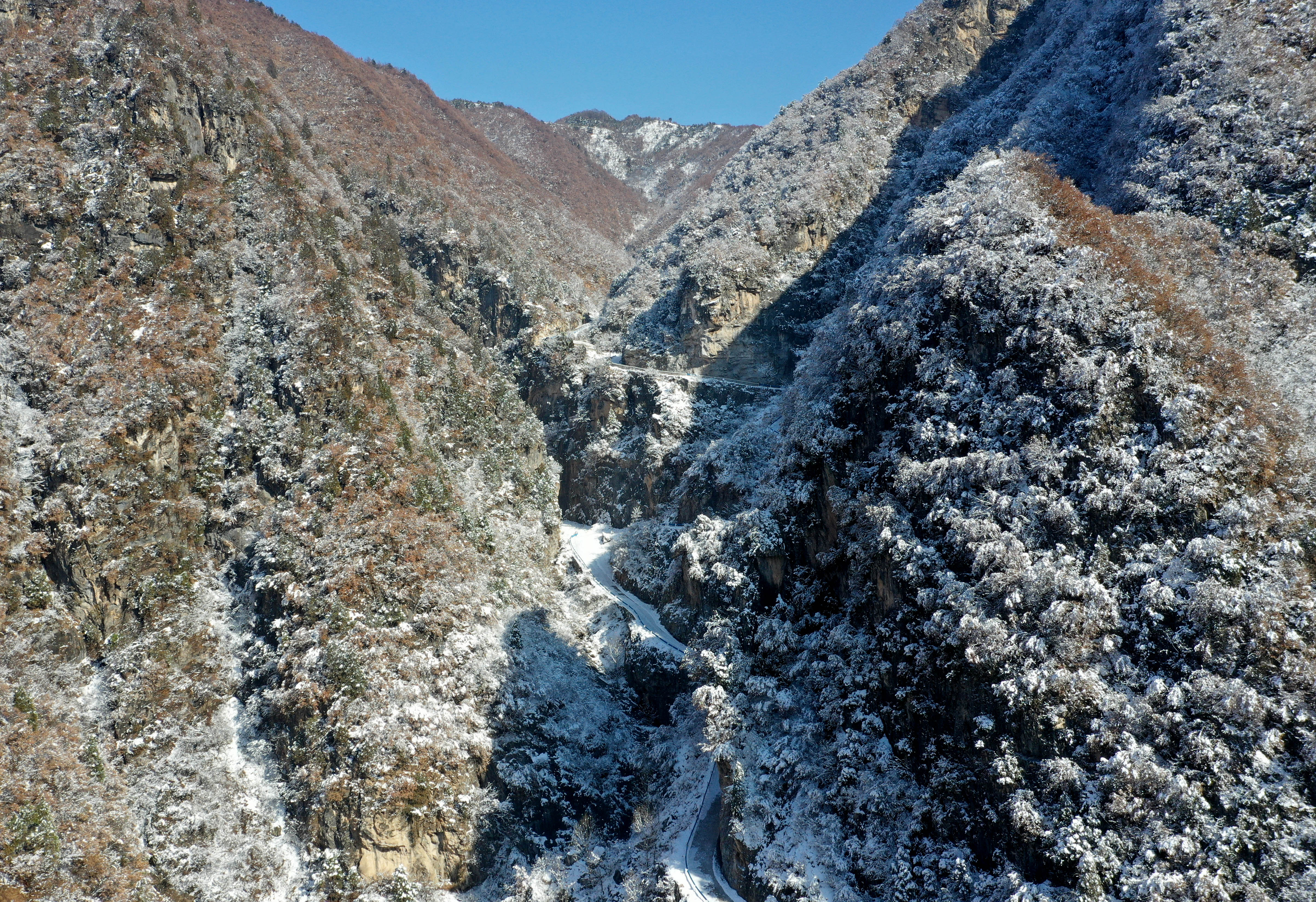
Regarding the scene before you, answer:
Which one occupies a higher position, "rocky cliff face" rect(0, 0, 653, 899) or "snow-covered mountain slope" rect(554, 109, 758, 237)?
"snow-covered mountain slope" rect(554, 109, 758, 237)

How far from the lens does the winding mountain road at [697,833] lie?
101 ft

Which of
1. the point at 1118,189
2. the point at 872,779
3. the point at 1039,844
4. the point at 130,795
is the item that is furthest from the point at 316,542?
the point at 1118,189

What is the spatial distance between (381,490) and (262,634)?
10016mm

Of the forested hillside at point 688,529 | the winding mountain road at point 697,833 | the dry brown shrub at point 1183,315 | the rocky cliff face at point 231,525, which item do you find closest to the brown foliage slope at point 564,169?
the forested hillside at point 688,529

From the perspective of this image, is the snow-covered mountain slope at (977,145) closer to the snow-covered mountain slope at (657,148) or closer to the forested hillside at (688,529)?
the forested hillside at (688,529)

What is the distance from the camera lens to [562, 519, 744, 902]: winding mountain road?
30.8m

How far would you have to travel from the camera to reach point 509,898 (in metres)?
34.4

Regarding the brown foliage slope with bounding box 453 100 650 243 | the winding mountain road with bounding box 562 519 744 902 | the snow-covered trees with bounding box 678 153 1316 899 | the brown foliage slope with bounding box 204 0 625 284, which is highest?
the brown foliage slope with bounding box 453 100 650 243

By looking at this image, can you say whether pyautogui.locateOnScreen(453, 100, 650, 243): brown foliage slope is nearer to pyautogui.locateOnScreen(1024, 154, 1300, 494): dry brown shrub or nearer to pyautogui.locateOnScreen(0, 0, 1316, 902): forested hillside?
pyautogui.locateOnScreen(0, 0, 1316, 902): forested hillside

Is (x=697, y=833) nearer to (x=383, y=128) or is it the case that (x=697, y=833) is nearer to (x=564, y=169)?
(x=383, y=128)

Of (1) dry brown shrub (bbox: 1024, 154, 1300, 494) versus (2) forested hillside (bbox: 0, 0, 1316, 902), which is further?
(1) dry brown shrub (bbox: 1024, 154, 1300, 494)

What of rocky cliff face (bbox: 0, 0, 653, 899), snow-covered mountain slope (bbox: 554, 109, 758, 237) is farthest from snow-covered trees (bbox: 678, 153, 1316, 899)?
snow-covered mountain slope (bbox: 554, 109, 758, 237)

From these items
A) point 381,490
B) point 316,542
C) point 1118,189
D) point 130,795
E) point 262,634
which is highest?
point 1118,189

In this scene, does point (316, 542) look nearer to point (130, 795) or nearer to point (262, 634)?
point (262, 634)
